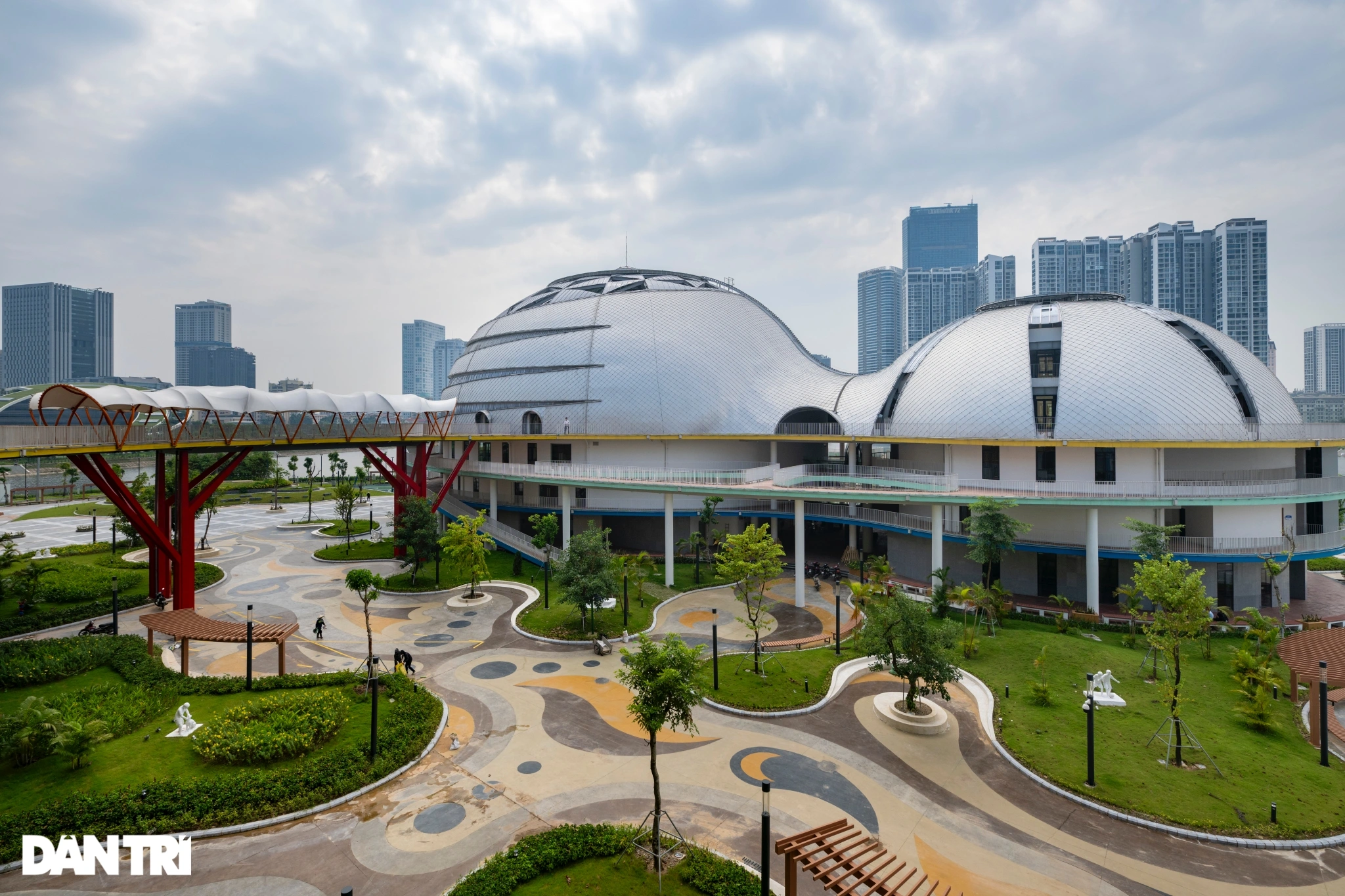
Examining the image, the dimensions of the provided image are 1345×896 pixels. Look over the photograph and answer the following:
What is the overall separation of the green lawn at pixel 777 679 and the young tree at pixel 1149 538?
14.8 meters

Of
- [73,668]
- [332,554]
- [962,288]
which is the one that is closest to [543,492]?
[332,554]

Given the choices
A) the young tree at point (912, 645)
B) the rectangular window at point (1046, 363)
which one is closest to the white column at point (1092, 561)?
the rectangular window at point (1046, 363)

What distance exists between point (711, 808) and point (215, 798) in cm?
1193

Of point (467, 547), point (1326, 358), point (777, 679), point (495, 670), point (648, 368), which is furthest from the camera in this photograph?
point (1326, 358)

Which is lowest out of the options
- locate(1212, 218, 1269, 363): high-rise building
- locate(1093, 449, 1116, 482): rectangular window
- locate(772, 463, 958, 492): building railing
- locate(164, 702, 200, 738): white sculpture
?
locate(164, 702, 200, 738): white sculpture

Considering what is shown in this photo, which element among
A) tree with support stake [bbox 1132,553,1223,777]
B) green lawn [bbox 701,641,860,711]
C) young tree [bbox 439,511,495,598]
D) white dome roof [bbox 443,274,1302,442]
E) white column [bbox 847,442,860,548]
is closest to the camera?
tree with support stake [bbox 1132,553,1223,777]

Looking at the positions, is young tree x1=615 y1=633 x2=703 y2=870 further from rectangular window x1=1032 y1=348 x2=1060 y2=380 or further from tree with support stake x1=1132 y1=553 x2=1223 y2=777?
rectangular window x1=1032 y1=348 x2=1060 y2=380

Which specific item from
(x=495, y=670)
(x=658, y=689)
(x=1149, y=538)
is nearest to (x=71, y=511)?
(x=495, y=670)

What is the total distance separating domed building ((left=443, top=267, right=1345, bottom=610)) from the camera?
107 feet

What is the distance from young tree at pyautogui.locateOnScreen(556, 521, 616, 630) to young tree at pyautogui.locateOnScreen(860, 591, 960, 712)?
38.5 feet

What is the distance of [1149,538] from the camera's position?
1103 inches

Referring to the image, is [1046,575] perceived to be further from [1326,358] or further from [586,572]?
[1326,358]

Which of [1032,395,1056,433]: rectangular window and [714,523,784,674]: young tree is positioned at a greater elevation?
[1032,395,1056,433]: rectangular window

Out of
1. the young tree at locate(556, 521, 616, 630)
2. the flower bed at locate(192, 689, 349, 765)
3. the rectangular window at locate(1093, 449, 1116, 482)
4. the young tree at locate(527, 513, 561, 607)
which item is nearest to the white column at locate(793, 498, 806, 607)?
the young tree at locate(556, 521, 616, 630)
